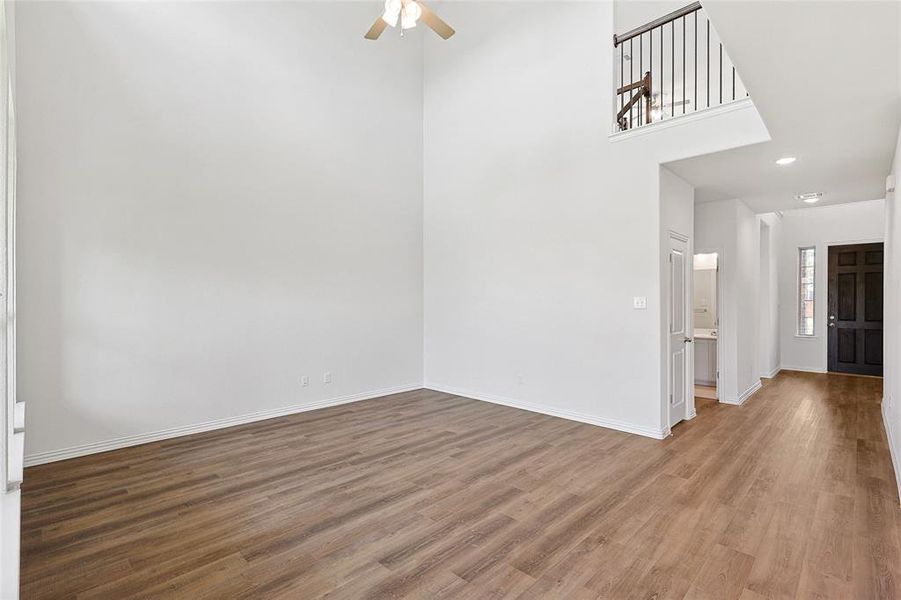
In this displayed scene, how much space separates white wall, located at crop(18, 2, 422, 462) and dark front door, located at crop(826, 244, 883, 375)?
24.6 ft

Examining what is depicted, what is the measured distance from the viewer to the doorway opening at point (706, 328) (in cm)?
663

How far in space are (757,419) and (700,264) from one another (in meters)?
3.40

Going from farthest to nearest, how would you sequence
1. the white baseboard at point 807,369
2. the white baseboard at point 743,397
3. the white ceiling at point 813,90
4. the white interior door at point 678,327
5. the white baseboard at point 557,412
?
1. the white baseboard at point 807,369
2. the white baseboard at point 743,397
3. the white interior door at point 678,327
4. the white baseboard at point 557,412
5. the white ceiling at point 813,90

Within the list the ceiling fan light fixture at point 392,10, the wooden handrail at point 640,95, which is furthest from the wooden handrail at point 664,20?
the ceiling fan light fixture at point 392,10

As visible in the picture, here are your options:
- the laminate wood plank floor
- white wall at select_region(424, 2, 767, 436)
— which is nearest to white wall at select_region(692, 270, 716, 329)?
the laminate wood plank floor

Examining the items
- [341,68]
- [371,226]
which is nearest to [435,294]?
[371,226]

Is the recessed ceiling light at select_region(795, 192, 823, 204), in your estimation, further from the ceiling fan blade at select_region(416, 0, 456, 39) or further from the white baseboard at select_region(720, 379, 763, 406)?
the ceiling fan blade at select_region(416, 0, 456, 39)

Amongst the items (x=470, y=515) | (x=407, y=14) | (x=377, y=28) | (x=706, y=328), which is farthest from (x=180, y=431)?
(x=706, y=328)

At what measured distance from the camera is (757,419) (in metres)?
5.27

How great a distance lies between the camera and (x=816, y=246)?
329 inches

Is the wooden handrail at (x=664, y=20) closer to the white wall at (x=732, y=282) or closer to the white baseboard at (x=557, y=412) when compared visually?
the white wall at (x=732, y=282)

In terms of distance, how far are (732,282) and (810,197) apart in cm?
143

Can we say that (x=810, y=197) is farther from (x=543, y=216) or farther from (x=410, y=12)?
(x=410, y=12)

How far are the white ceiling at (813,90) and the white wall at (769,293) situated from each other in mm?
2568
